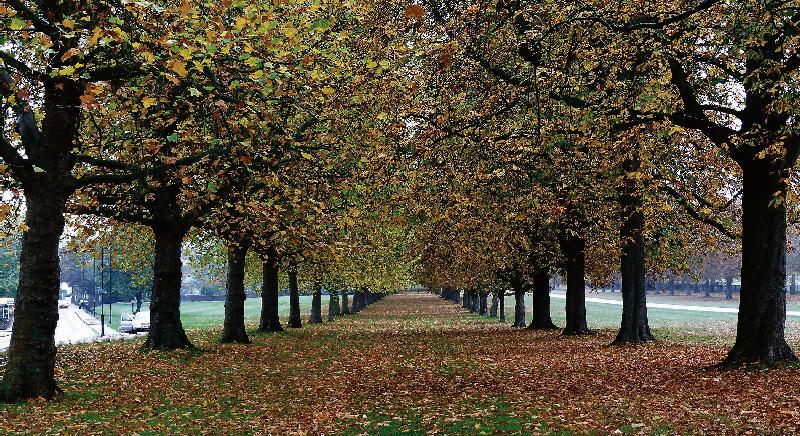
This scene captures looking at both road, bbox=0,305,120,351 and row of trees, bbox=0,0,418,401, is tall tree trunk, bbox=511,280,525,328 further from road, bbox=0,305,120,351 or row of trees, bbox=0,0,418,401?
road, bbox=0,305,120,351

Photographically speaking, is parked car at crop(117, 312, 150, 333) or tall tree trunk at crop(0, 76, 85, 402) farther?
parked car at crop(117, 312, 150, 333)

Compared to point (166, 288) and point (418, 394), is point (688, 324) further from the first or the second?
point (418, 394)

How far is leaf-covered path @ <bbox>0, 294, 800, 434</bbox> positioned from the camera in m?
10.7

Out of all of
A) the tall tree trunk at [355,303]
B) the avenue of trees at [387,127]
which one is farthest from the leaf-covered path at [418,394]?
the tall tree trunk at [355,303]

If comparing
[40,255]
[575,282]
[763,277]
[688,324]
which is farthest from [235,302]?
[688,324]

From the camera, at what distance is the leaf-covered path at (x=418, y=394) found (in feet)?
35.0

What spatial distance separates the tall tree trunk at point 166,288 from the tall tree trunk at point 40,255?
9.88m

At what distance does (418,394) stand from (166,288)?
12.4m

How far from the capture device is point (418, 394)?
14188 mm

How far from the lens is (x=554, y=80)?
15281mm

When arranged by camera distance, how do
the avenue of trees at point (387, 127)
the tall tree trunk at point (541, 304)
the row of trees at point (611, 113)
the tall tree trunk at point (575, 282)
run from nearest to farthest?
the avenue of trees at point (387, 127) → the row of trees at point (611, 113) → the tall tree trunk at point (575, 282) → the tall tree trunk at point (541, 304)

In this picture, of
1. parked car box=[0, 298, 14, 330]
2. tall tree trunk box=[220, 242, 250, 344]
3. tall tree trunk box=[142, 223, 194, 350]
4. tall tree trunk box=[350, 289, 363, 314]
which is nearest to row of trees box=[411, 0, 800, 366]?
tall tree trunk box=[142, 223, 194, 350]

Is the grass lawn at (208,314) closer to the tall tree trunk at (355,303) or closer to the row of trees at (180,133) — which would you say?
the tall tree trunk at (355,303)

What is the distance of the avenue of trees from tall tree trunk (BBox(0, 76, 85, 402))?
0.13 feet
